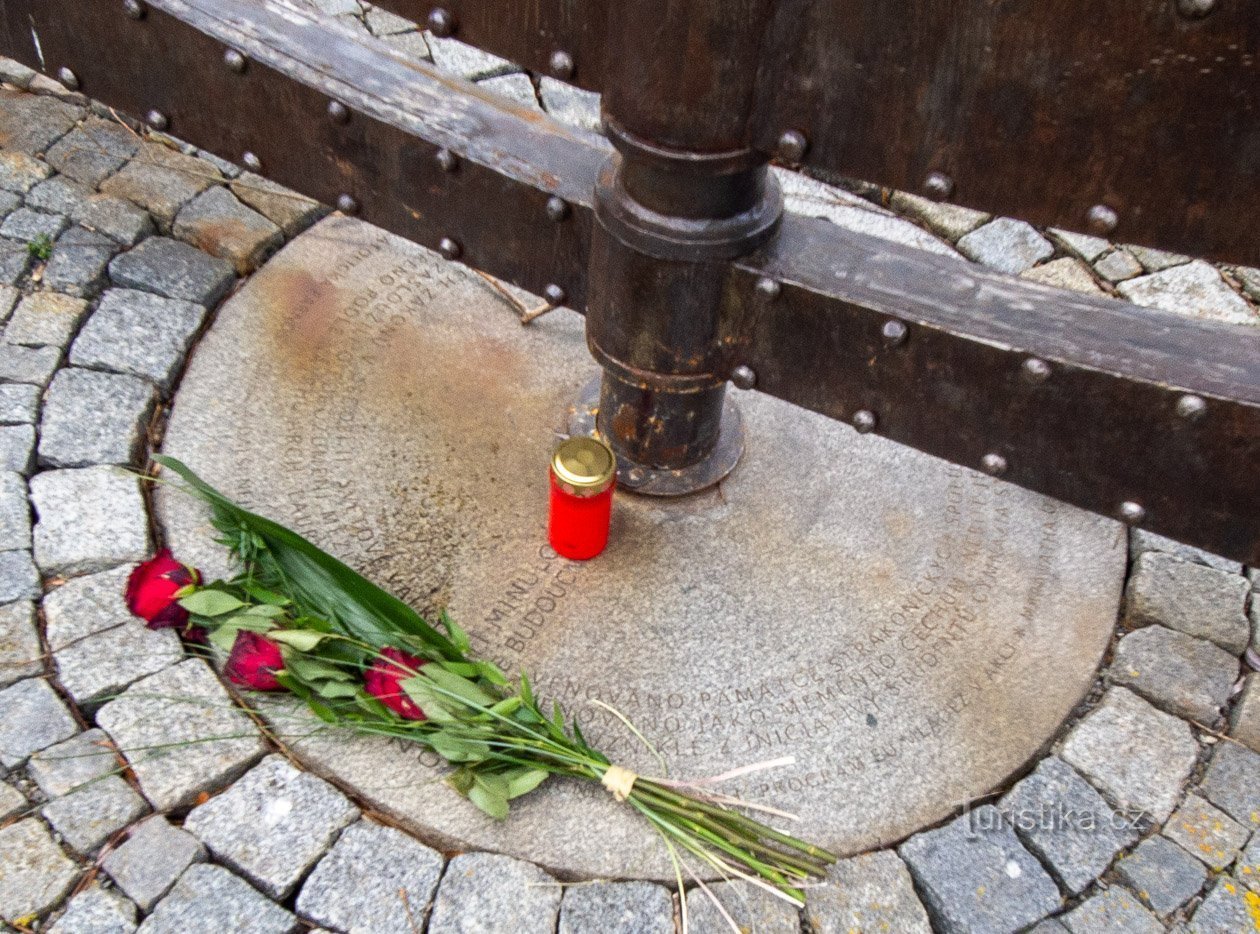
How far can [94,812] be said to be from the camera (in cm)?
214

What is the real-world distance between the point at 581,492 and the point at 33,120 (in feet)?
7.51

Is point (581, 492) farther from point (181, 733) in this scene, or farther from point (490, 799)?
point (181, 733)

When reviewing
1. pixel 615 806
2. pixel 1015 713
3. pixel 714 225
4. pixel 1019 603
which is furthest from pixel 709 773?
→ pixel 714 225

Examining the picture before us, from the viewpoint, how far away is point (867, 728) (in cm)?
237

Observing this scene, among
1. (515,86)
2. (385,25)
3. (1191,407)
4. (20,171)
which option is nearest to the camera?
(1191,407)

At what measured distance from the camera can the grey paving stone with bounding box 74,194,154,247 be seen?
3.16m

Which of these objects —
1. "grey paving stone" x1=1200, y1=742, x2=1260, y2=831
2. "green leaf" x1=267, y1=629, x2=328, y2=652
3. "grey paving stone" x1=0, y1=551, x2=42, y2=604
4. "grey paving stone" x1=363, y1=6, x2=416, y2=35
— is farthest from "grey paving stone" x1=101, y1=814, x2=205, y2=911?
"grey paving stone" x1=363, y1=6, x2=416, y2=35

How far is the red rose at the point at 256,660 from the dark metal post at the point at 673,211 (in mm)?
852

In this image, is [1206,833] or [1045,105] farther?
[1206,833]

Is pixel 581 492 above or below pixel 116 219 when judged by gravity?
above

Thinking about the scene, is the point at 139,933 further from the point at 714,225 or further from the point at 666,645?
the point at 714,225

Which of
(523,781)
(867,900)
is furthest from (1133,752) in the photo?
(523,781)

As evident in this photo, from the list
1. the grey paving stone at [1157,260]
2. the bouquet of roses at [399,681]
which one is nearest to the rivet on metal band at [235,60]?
the bouquet of roses at [399,681]

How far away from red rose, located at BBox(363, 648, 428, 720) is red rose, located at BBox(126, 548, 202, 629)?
421 millimetres
